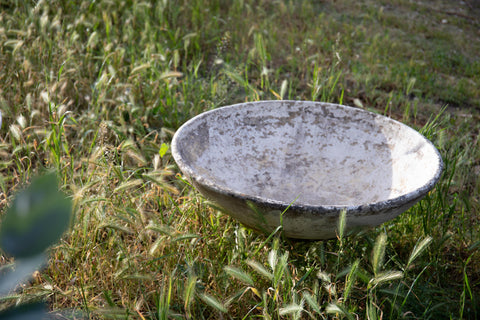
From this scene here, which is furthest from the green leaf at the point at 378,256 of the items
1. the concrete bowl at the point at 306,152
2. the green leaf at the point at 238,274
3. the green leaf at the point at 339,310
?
the concrete bowl at the point at 306,152

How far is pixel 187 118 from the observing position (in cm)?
288

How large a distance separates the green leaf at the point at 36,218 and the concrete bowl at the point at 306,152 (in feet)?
4.37

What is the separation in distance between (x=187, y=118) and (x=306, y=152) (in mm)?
1045

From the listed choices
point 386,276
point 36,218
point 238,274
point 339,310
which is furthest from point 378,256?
point 36,218

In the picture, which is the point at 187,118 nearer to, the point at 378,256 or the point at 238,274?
the point at 238,274

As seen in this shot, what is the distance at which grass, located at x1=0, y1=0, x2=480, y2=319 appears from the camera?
1.57m

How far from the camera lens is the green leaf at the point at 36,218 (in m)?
0.33

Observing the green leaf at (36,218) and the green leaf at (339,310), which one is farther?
the green leaf at (339,310)

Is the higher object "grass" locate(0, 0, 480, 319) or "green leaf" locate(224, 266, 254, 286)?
"green leaf" locate(224, 266, 254, 286)

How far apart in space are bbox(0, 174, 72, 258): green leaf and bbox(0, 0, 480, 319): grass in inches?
28.7

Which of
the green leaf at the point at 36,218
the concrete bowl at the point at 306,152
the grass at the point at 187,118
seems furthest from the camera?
the concrete bowl at the point at 306,152

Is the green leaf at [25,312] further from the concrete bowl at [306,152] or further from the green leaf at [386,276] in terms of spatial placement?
the concrete bowl at [306,152]

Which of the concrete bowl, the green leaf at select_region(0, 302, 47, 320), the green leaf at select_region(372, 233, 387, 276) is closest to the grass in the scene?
the green leaf at select_region(372, 233, 387, 276)

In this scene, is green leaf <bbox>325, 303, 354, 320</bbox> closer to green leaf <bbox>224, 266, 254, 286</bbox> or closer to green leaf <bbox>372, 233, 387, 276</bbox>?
green leaf <bbox>372, 233, 387, 276</bbox>
